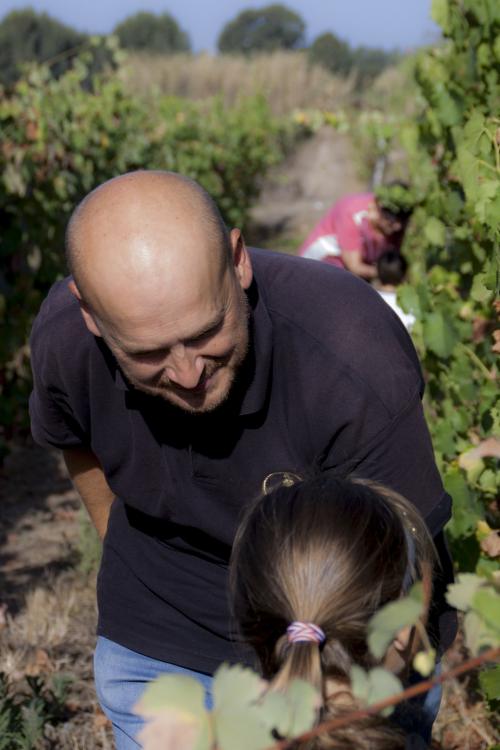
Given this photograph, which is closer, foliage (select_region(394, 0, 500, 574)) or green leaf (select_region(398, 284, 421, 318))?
foliage (select_region(394, 0, 500, 574))

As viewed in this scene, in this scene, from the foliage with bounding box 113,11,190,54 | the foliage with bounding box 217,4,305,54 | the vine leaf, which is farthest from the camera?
the foliage with bounding box 217,4,305,54

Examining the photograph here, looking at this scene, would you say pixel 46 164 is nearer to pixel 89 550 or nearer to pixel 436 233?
pixel 89 550

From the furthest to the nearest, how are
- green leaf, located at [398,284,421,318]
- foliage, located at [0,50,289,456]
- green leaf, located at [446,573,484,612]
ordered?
foliage, located at [0,50,289,456]
green leaf, located at [398,284,421,318]
green leaf, located at [446,573,484,612]

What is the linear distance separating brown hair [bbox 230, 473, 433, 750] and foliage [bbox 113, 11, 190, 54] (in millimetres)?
64529

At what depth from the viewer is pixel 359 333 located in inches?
75.9

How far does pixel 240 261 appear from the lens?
194 centimetres

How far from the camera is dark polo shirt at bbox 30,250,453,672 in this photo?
188 cm

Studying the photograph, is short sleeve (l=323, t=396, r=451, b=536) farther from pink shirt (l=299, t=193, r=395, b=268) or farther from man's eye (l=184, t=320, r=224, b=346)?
pink shirt (l=299, t=193, r=395, b=268)

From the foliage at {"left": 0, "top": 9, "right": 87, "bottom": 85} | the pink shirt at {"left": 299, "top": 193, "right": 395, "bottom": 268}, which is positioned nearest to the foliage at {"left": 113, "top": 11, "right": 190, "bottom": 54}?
the foliage at {"left": 0, "top": 9, "right": 87, "bottom": 85}

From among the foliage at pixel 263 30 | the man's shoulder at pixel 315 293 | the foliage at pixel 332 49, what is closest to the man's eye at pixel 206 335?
the man's shoulder at pixel 315 293

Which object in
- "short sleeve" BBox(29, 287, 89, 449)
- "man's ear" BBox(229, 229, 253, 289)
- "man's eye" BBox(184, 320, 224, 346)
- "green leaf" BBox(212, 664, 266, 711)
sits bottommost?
"short sleeve" BBox(29, 287, 89, 449)

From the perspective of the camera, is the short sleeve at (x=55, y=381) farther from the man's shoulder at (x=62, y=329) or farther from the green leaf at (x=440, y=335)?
the green leaf at (x=440, y=335)

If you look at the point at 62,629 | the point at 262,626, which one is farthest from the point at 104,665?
the point at 62,629

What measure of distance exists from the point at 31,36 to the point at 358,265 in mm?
47467
